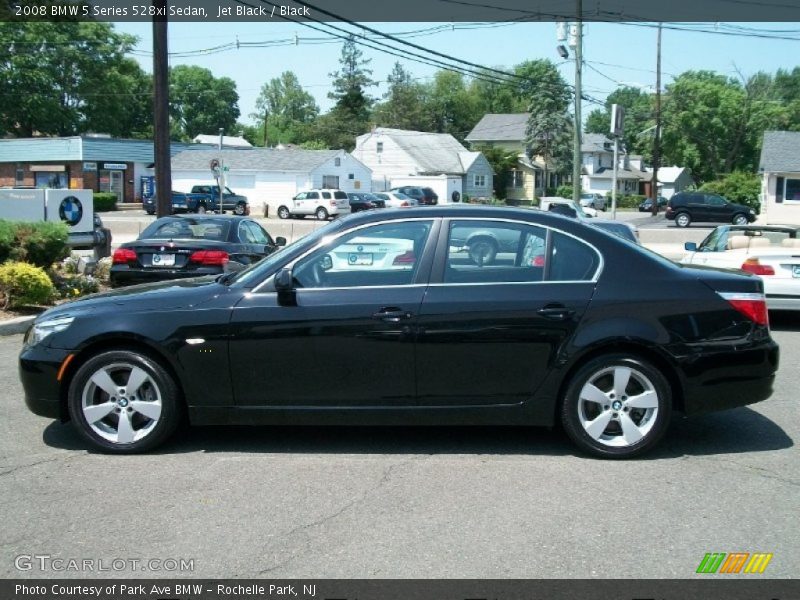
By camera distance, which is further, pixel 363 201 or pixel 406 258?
pixel 363 201

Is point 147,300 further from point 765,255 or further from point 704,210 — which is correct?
point 704,210

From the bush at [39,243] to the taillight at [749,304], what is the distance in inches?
372

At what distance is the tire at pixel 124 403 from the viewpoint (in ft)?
18.6

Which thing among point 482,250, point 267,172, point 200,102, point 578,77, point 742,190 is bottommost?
point 482,250

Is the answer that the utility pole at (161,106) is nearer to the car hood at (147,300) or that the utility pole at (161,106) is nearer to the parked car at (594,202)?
the car hood at (147,300)

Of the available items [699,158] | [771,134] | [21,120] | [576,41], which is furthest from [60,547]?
[699,158]

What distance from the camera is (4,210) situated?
669 inches

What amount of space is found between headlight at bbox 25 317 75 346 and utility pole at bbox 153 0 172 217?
10.4 m

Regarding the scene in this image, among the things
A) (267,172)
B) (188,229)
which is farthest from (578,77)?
(267,172)

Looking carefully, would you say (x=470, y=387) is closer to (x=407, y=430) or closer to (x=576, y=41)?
(x=407, y=430)

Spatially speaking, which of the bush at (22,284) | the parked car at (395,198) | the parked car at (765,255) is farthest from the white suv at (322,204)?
the bush at (22,284)

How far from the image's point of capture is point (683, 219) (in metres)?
47.2

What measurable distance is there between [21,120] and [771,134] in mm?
60606

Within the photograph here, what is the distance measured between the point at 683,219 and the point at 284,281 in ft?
147
